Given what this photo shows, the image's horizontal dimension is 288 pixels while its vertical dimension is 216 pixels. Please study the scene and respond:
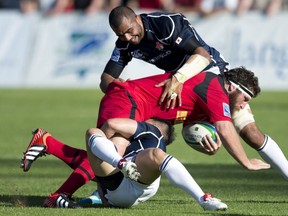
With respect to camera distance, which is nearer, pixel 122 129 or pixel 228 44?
pixel 122 129

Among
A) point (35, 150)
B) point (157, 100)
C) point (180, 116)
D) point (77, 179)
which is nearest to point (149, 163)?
point (77, 179)

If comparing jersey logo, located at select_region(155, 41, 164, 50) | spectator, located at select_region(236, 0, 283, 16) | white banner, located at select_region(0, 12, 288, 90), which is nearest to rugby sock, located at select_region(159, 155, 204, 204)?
jersey logo, located at select_region(155, 41, 164, 50)

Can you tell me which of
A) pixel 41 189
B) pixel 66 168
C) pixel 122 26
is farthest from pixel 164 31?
pixel 66 168

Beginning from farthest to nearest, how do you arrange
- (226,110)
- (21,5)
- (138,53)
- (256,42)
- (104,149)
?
(21,5), (256,42), (138,53), (226,110), (104,149)

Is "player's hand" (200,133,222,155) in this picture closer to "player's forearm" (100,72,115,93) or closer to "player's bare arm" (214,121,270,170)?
"player's bare arm" (214,121,270,170)

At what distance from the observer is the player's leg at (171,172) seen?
7988 millimetres

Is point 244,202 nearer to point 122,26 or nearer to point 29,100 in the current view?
point 122,26

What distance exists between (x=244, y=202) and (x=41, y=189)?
7.61ft

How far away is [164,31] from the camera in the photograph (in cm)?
1005

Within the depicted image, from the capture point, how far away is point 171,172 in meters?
8.11

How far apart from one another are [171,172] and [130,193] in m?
0.65

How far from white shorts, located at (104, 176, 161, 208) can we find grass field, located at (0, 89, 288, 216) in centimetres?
10

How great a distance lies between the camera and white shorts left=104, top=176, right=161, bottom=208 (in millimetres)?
8570

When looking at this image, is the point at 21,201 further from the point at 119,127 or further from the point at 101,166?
the point at 119,127
